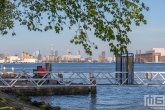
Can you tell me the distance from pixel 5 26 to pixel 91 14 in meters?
4.63

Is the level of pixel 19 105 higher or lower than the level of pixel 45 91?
higher

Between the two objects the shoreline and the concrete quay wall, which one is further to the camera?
the concrete quay wall

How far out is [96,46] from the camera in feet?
35.3

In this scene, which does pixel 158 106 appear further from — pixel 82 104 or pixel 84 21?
pixel 84 21

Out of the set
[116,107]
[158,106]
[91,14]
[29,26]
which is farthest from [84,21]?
[116,107]

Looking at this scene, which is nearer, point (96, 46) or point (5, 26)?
point (96, 46)

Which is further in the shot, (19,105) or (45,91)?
(45,91)

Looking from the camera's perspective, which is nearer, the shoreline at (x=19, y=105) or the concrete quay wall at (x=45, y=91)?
the shoreline at (x=19, y=105)

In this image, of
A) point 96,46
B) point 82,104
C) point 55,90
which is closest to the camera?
point 96,46

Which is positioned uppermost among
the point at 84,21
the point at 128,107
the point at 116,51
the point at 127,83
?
the point at 84,21

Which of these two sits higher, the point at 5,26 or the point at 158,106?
the point at 5,26

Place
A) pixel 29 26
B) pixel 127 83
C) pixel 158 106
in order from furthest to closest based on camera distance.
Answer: pixel 127 83 < pixel 158 106 < pixel 29 26

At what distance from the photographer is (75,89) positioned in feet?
113

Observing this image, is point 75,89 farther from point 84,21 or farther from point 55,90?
point 84,21
